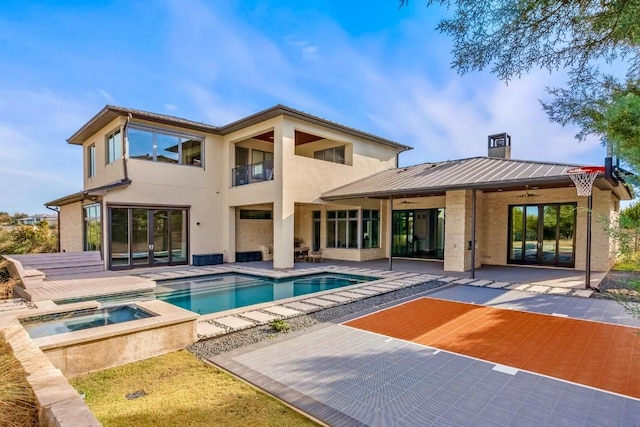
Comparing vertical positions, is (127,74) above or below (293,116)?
above

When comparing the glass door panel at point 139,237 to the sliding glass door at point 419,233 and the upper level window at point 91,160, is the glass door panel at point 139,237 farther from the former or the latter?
the sliding glass door at point 419,233

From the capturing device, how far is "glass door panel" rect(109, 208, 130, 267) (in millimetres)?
14227

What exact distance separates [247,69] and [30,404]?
14.6 meters

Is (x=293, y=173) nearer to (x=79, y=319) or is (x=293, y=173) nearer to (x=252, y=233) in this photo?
(x=252, y=233)

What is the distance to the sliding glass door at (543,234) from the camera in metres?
14.1

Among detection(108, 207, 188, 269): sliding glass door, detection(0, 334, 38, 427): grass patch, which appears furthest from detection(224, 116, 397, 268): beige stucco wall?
detection(0, 334, 38, 427): grass patch

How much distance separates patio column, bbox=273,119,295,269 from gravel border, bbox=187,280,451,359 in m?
6.10

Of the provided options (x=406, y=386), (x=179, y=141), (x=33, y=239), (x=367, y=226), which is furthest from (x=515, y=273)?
(x=33, y=239)

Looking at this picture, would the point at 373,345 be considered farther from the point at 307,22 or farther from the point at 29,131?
the point at 29,131

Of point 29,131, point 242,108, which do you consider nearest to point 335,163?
point 242,108

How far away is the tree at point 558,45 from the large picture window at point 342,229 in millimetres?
12994

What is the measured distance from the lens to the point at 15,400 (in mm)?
3098

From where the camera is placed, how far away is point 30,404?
3145 millimetres

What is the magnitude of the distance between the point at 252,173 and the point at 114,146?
6.15 metres
